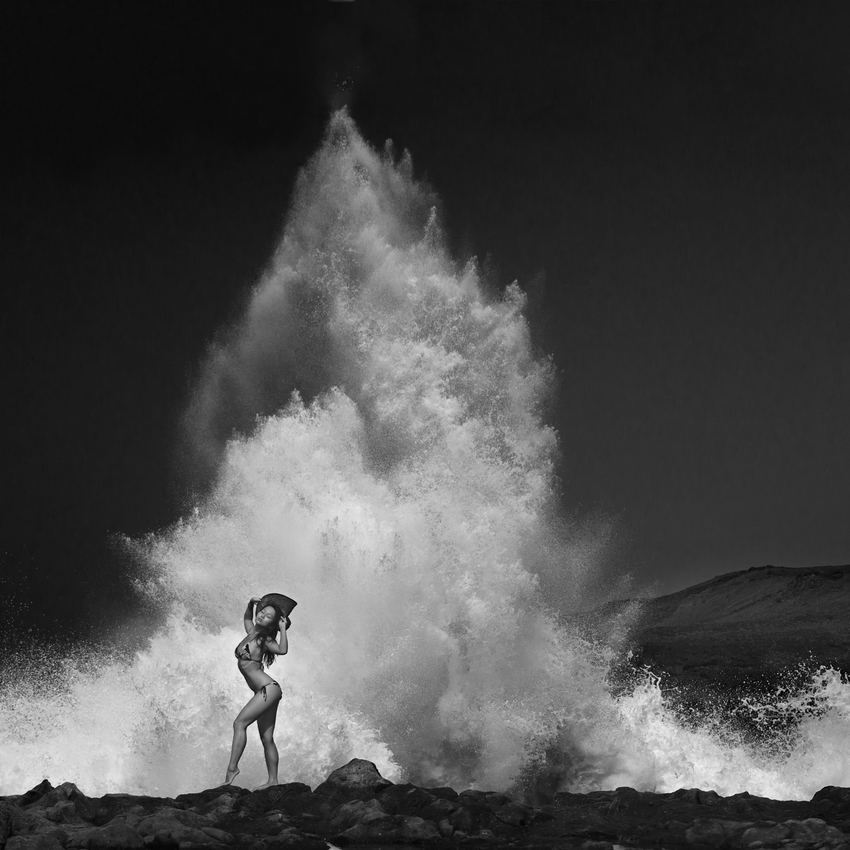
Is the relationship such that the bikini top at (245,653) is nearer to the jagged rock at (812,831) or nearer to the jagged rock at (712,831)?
the jagged rock at (712,831)

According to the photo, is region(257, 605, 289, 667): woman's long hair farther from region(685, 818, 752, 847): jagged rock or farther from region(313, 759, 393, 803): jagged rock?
region(685, 818, 752, 847): jagged rock

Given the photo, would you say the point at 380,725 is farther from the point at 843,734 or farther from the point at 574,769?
the point at 843,734

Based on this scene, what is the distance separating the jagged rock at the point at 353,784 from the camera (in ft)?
52.2

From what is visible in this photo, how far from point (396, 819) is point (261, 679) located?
327 cm

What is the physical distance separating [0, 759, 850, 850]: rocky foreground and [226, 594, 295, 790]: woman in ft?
2.27

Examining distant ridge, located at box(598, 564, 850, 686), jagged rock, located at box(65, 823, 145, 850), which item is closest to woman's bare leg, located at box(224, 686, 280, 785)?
jagged rock, located at box(65, 823, 145, 850)

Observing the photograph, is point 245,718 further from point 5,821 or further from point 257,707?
point 5,821

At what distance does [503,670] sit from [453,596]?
5.25 ft

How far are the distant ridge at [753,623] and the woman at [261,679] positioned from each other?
46.0m

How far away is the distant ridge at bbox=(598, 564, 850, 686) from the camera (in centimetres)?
9744

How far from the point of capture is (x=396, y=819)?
14742mm

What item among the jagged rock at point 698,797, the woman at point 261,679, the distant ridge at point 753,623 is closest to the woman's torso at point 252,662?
the woman at point 261,679

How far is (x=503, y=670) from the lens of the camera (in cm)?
2095

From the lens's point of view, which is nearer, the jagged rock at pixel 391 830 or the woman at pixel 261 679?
the jagged rock at pixel 391 830
